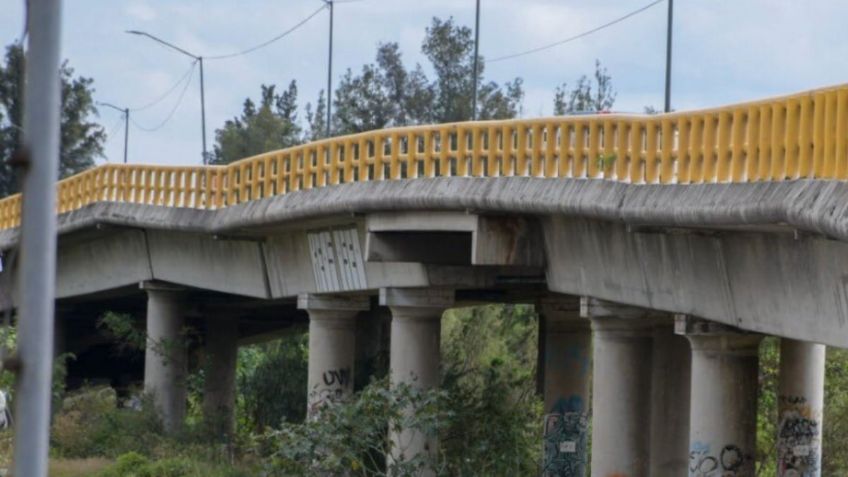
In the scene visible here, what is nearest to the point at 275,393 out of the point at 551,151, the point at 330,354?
the point at 330,354

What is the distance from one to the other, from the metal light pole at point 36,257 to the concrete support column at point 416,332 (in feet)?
80.8

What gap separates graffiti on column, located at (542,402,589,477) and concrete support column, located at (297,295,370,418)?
4.14 m

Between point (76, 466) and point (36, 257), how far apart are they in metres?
30.9

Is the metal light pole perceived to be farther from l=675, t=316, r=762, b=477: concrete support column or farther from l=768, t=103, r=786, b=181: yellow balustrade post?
l=675, t=316, r=762, b=477: concrete support column

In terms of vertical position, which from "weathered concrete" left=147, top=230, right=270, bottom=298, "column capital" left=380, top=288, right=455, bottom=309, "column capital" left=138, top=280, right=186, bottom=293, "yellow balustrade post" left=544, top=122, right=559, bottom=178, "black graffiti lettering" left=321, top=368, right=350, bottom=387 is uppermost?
"yellow balustrade post" left=544, top=122, right=559, bottom=178

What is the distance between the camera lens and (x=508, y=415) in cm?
3259

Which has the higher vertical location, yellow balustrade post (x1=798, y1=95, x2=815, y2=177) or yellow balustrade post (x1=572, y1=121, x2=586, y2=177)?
yellow balustrade post (x1=572, y1=121, x2=586, y2=177)

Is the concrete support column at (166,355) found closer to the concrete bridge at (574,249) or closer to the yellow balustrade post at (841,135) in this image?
the concrete bridge at (574,249)

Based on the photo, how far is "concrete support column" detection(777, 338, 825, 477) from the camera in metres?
23.0

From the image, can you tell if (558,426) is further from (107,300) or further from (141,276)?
(107,300)

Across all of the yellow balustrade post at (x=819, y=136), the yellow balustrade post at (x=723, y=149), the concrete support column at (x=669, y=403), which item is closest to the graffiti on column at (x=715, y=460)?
the yellow balustrade post at (x=723, y=149)

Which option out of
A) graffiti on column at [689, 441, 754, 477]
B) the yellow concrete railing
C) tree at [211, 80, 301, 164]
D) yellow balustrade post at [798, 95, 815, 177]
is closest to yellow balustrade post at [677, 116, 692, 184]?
the yellow concrete railing

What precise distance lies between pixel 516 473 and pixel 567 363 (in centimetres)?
411

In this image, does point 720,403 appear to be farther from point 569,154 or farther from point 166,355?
point 166,355
